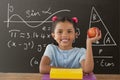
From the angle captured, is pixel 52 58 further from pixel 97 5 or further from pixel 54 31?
pixel 97 5

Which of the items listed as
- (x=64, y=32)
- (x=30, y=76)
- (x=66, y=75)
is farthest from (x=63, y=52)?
(x=30, y=76)

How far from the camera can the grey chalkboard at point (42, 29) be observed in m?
2.21

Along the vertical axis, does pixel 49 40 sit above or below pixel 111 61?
above

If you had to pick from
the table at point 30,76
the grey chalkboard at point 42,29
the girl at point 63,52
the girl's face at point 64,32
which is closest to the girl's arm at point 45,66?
the girl at point 63,52

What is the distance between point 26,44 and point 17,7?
0.34 metres

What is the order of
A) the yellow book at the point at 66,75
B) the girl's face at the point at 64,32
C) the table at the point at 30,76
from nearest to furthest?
1. the yellow book at the point at 66,75
2. the girl's face at the point at 64,32
3. the table at the point at 30,76

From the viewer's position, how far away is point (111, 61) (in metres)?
2.23

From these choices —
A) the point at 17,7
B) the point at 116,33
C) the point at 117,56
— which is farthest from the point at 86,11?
the point at 17,7

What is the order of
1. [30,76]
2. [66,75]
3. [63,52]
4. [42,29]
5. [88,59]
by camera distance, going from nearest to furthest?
[66,75] < [88,59] < [63,52] < [30,76] < [42,29]

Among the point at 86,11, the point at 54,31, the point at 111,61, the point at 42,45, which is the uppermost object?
the point at 86,11

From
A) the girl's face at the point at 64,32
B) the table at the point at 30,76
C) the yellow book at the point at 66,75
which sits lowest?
the table at the point at 30,76

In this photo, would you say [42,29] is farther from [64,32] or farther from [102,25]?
[64,32]

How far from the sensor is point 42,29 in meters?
2.26

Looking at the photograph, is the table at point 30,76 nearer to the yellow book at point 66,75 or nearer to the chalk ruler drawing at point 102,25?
the chalk ruler drawing at point 102,25
